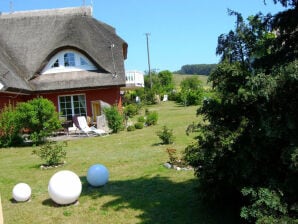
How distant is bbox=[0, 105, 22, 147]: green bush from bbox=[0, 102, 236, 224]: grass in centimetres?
398

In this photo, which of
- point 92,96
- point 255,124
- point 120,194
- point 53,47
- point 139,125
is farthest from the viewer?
point 53,47

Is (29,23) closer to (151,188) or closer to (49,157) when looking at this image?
(49,157)

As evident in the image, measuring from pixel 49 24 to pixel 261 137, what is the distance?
2406 cm

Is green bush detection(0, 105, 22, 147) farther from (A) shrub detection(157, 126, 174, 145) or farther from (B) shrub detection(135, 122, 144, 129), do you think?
(A) shrub detection(157, 126, 174, 145)

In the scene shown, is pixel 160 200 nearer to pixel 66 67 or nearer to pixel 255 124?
pixel 255 124

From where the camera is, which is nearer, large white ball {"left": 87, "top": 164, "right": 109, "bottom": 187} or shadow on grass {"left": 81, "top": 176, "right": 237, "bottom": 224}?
shadow on grass {"left": 81, "top": 176, "right": 237, "bottom": 224}

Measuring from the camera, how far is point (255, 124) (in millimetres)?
5559

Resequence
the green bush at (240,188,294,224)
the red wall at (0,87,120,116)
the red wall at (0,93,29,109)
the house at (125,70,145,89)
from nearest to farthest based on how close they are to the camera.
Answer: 1. the green bush at (240,188,294,224)
2. the red wall at (0,93,29,109)
3. the red wall at (0,87,120,116)
4. the house at (125,70,145,89)

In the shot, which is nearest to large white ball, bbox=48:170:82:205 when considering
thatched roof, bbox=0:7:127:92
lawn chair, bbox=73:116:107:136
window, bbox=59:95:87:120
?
lawn chair, bbox=73:116:107:136

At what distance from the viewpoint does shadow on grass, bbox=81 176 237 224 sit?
6684 mm

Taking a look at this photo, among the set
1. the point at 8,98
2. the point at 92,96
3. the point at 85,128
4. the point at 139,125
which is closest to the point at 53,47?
the point at 92,96

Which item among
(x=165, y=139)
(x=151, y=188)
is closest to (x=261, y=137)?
(x=151, y=188)

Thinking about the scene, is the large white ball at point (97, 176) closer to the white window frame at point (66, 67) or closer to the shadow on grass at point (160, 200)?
the shadow on grass at point (160, 200)

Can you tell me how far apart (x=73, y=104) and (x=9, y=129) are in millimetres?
6683
